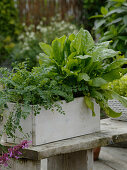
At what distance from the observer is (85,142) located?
5.42 ft

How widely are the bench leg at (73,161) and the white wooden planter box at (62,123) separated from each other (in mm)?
128

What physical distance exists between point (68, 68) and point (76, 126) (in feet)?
0.97

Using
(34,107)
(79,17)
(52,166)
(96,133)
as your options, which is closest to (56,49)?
(34,107)


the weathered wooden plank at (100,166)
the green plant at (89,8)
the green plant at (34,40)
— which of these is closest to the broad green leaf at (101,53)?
the weathered wooden plank at (100,166)

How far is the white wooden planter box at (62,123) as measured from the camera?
5.08 feet

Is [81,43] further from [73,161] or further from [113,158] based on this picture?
[113,158]

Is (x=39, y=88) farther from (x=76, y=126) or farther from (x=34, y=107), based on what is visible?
(x=76, y=126)

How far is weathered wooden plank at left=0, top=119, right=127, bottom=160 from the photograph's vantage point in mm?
1513

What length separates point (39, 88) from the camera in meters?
1.58

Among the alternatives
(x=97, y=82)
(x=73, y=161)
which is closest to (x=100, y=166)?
(x=73, y=161)

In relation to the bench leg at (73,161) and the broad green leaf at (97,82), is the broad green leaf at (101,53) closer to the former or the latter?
the broad green leaf at (97,82)

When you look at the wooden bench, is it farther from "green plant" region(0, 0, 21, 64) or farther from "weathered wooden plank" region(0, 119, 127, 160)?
"green plant" region(0, 0, 21, 64)

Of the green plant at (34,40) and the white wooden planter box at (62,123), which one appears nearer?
the white wooden planter box at (62,123)

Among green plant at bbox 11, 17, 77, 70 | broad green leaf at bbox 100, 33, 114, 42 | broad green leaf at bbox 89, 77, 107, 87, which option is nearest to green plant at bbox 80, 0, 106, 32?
green plant at bbox 11, 17, 77, 70
